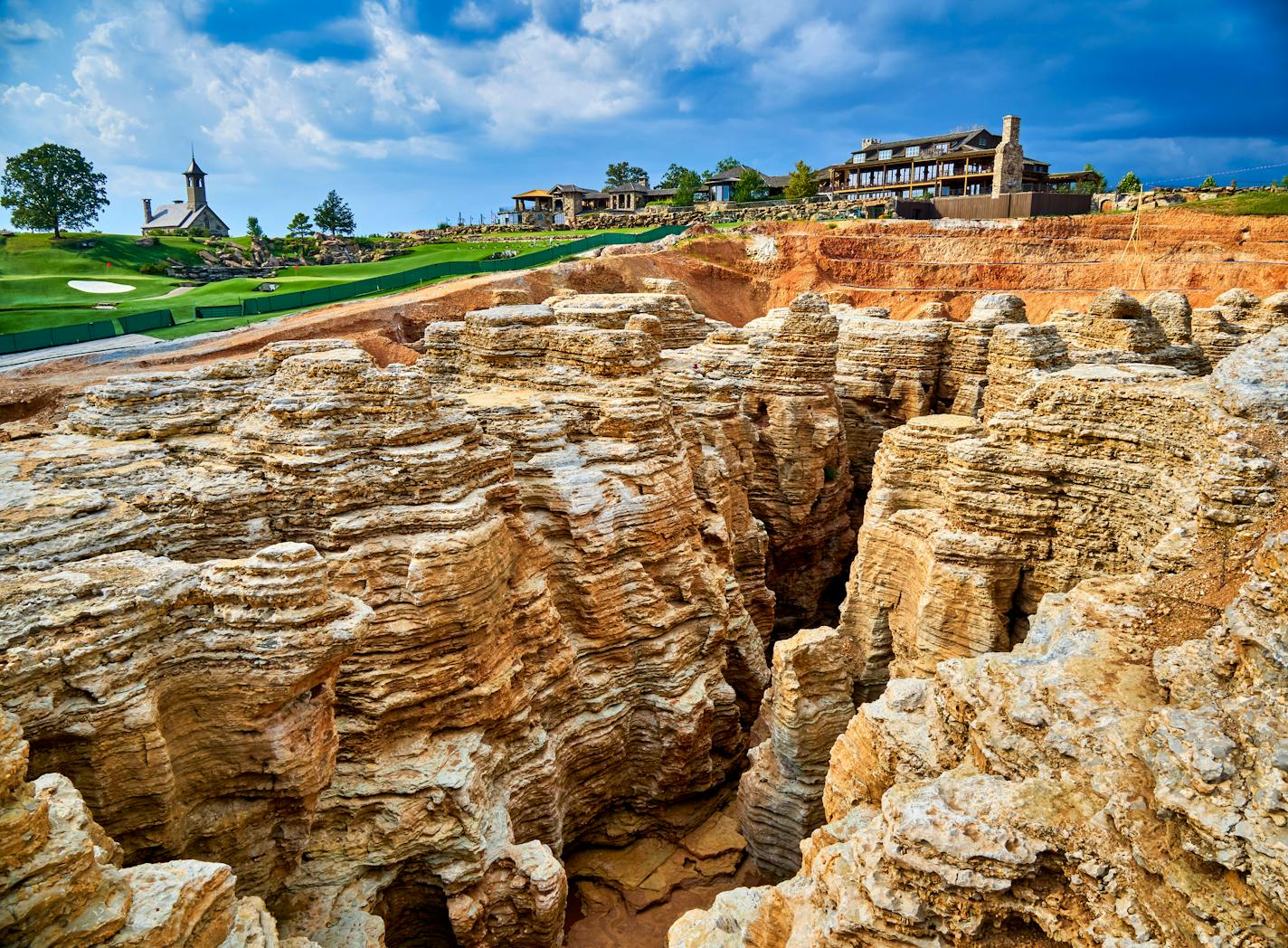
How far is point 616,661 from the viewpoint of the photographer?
50.4 feet

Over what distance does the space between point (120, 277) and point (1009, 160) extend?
64.1 meters

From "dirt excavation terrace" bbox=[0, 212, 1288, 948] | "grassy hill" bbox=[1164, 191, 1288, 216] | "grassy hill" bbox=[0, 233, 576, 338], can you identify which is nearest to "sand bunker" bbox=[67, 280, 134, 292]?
"grassy hill" bbox=[0, 233, 576, 338]

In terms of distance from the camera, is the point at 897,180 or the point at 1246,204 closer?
the point at 1246,204

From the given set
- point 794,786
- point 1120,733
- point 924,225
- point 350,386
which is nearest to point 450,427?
point 350,386

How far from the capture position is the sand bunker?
1687 inches

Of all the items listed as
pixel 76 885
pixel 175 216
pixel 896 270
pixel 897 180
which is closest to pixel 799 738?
pixel 76 885

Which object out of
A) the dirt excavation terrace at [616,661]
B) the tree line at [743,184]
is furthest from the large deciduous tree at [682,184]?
the dirt excavation terrace at [616,661]

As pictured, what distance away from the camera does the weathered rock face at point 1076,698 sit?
219 inches

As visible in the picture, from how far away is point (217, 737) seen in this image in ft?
30.6

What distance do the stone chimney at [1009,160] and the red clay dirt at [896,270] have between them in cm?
978

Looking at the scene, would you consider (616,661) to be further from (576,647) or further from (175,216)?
(175,216)

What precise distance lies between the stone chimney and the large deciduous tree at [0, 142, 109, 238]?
70303 mm

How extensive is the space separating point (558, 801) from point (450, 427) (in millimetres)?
7335

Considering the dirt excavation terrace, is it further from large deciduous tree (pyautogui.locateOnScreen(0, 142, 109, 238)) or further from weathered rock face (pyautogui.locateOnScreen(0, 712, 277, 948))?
large deciduous tree (pyautogui.locateOnScreen(0, 142, 109, 238))
